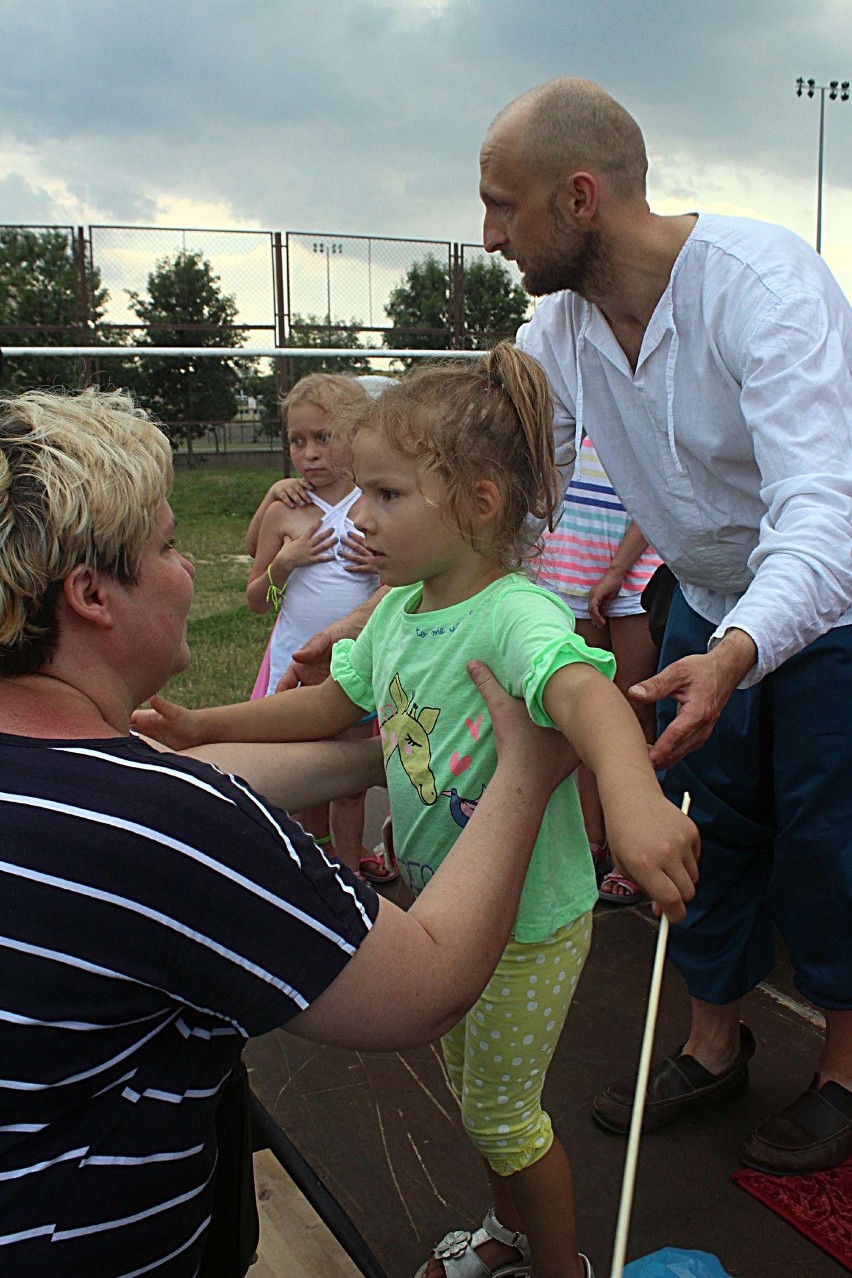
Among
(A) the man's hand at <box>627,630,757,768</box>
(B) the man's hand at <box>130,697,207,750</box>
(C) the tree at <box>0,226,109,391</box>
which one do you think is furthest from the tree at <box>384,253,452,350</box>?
(A) the man's hand at <box>627,630,757,768</box>

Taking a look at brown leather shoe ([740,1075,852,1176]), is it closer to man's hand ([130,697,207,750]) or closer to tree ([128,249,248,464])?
man's hand ([130,697,207,750])

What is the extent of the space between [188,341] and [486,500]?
14.3m

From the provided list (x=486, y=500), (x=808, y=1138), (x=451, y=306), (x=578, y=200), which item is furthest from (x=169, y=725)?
(x=451, y=306)

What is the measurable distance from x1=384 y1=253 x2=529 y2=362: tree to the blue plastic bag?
13561 mm

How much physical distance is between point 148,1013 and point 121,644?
409mm

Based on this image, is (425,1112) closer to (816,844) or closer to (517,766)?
(816,844)

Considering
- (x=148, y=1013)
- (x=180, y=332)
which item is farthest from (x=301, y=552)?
(x=180, y=332)

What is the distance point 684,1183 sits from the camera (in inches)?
88.2

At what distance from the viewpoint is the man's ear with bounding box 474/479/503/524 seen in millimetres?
1794

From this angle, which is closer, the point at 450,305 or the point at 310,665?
the point at 310,665

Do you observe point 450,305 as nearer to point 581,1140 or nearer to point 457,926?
point 581,1140

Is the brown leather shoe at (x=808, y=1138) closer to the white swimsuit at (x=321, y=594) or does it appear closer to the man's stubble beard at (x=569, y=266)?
the man's stubble beard at (x=569, y=266)

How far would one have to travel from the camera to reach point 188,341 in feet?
49.6

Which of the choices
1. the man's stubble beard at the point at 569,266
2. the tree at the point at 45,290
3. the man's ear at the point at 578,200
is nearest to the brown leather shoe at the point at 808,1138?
the man's stubble beard at the point at 569,266
